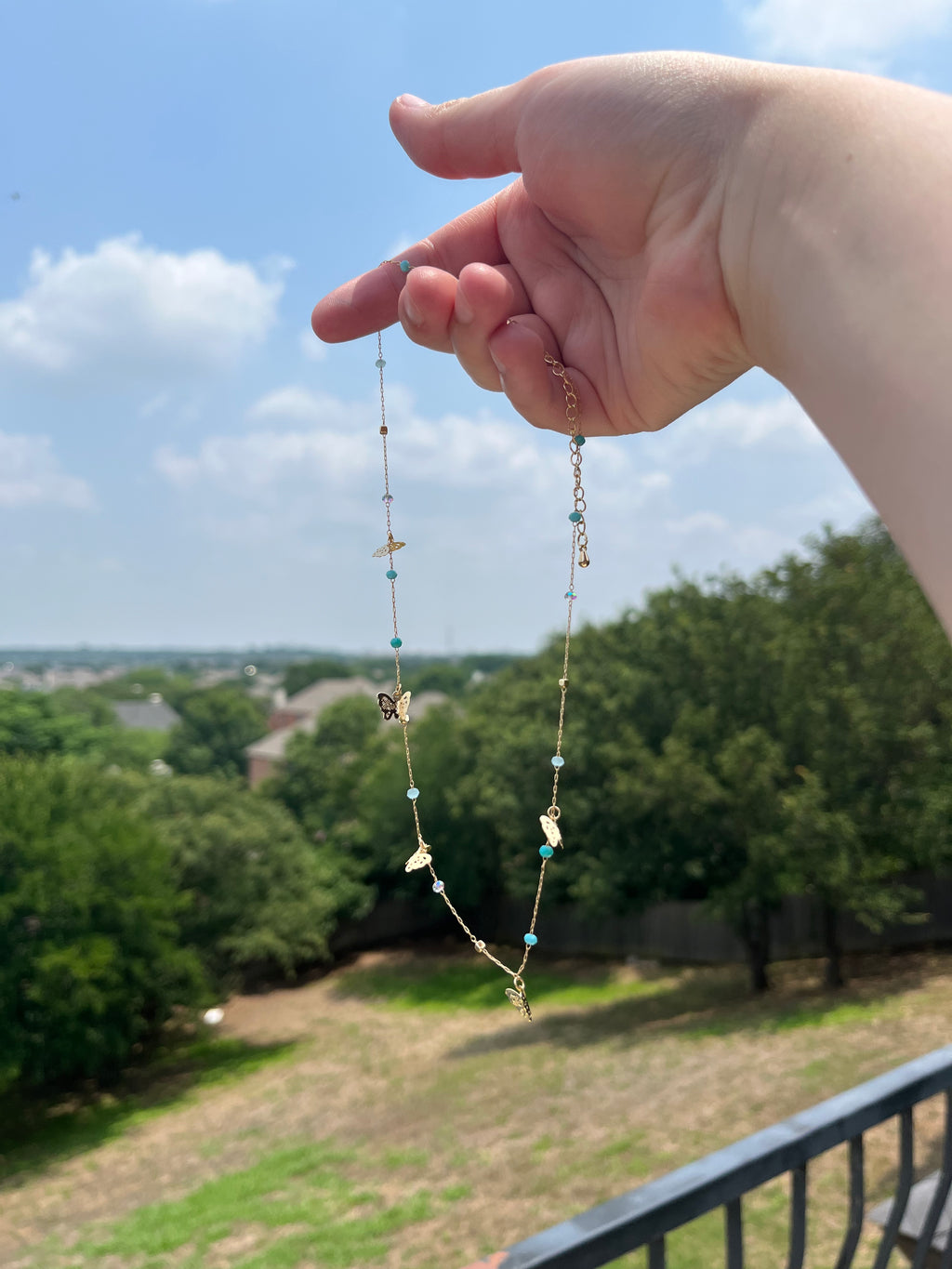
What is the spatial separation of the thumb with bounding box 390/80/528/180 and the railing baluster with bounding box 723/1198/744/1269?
4.79 feet

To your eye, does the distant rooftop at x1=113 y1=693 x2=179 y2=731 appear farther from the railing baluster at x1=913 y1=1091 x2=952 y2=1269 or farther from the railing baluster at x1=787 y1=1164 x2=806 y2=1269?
the railing baluster at x1=787 y1=1164 x2=806 y2=1269

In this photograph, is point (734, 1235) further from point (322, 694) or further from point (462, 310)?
point (322, 694)

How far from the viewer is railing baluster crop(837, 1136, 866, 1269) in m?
1.58

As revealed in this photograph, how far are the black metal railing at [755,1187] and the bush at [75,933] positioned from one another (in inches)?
492

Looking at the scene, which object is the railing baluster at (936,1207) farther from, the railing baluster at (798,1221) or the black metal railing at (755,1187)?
the railing baluster at (798,1221)

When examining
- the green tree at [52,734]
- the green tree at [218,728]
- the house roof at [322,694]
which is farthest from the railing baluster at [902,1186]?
the green tree at [218,728]

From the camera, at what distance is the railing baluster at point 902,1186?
1627 mm

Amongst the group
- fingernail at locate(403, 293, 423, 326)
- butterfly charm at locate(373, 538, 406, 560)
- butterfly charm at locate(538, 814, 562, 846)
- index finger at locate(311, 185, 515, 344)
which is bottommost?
butterfly charm at locate(538, 814, 562, 846)

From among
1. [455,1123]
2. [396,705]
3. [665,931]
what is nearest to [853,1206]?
[396,705]

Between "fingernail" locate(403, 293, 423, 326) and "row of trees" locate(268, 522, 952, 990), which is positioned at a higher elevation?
"fingernail" locate(403, 293, 423, 326)

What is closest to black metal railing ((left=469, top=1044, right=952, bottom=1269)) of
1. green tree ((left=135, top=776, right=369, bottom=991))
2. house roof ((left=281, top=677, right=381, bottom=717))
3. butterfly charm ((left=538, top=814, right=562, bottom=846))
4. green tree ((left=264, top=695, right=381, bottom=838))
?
butterfly charm ((left=538, top=814, right=562, bottom=846))

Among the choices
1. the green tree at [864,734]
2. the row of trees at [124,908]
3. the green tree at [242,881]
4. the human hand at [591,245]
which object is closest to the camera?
the human hand at [591,245]

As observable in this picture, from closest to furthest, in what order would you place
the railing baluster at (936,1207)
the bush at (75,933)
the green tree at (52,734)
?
the railing baluster at (936,1207) → the bush at (75,933) → the green tree at (52,734)

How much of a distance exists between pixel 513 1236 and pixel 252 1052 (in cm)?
915
